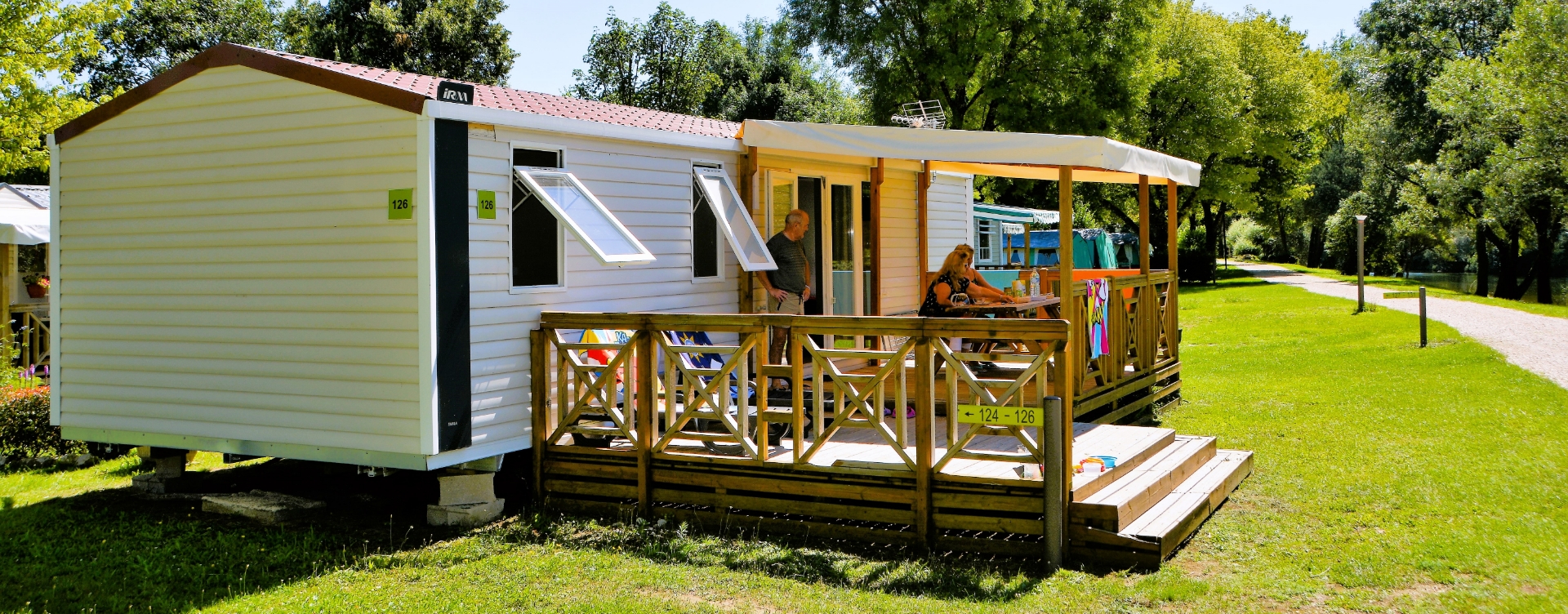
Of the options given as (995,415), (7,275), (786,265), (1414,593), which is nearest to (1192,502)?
(1414,593)

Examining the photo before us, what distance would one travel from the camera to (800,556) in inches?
225

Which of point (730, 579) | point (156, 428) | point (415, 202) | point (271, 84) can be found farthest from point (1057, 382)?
point (156, 428)

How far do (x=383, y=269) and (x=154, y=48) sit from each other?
2648cm

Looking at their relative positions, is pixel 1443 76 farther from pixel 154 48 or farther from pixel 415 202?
pixel 154 48

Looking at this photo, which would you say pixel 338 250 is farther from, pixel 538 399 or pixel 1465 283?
pixel 1465 283

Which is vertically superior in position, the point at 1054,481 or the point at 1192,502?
the point at 1054,481

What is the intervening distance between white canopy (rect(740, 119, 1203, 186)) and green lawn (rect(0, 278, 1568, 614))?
2.35 m

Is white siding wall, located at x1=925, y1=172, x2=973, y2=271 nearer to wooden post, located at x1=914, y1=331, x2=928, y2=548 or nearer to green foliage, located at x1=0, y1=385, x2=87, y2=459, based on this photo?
wooden post, located at x1=914, y1=331, x2=928, y2=548

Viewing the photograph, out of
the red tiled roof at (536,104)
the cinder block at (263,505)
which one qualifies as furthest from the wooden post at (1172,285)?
the cinder block at (263,505)

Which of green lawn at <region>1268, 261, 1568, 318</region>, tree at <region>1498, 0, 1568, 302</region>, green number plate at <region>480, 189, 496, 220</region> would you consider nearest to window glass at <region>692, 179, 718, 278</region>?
green number plate at <region>480, 189, 496, 220</region>

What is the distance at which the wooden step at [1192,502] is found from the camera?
555 centimetres

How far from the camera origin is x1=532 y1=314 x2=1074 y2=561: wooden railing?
549cm

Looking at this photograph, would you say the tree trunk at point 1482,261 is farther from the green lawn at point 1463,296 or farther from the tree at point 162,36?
the tree at point 162,36

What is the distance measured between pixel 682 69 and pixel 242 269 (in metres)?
29.7
